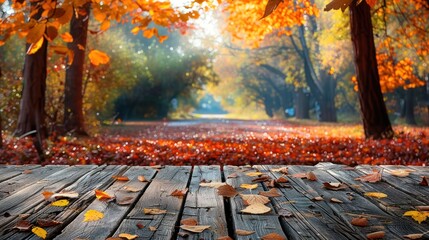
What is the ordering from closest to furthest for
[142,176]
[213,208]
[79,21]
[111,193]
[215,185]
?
[213,208], [111,193], [215,185], [142,176], [79,21]

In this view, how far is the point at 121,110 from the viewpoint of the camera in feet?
124

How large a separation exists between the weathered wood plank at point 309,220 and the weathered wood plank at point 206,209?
12.3 inches

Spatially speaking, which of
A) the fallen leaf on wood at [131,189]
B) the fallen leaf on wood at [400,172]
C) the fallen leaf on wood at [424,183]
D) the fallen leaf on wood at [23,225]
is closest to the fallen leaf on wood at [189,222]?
the fallen leaf on wood at [23,225]

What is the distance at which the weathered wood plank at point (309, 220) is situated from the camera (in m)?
2.22

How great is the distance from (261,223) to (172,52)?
123 feet

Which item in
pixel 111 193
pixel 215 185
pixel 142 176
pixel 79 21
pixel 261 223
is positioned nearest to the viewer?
pixel 261 223

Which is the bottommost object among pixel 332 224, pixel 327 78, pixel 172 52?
pixel 332 224

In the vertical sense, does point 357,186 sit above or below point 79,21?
below

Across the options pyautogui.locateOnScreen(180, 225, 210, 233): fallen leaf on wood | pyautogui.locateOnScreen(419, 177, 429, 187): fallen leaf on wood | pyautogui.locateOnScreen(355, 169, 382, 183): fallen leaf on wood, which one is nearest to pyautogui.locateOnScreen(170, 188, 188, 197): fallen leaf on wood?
pyautogui.locateOnScreen(180, 225, 210, 233): fallen leaf on wood

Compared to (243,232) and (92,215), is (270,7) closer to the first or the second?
(243,232)

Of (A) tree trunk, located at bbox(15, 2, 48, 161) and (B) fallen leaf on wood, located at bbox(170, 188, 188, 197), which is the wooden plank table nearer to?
(B) fallen leaf on wood, located at bbox(170, 188, 188, 197)

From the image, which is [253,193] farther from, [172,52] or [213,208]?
[172,52]

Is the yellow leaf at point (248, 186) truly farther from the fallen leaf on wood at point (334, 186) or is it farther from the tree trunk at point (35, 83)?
the tree trunk at point (35, 83)

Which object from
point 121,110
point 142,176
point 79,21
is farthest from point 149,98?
point 142,176
